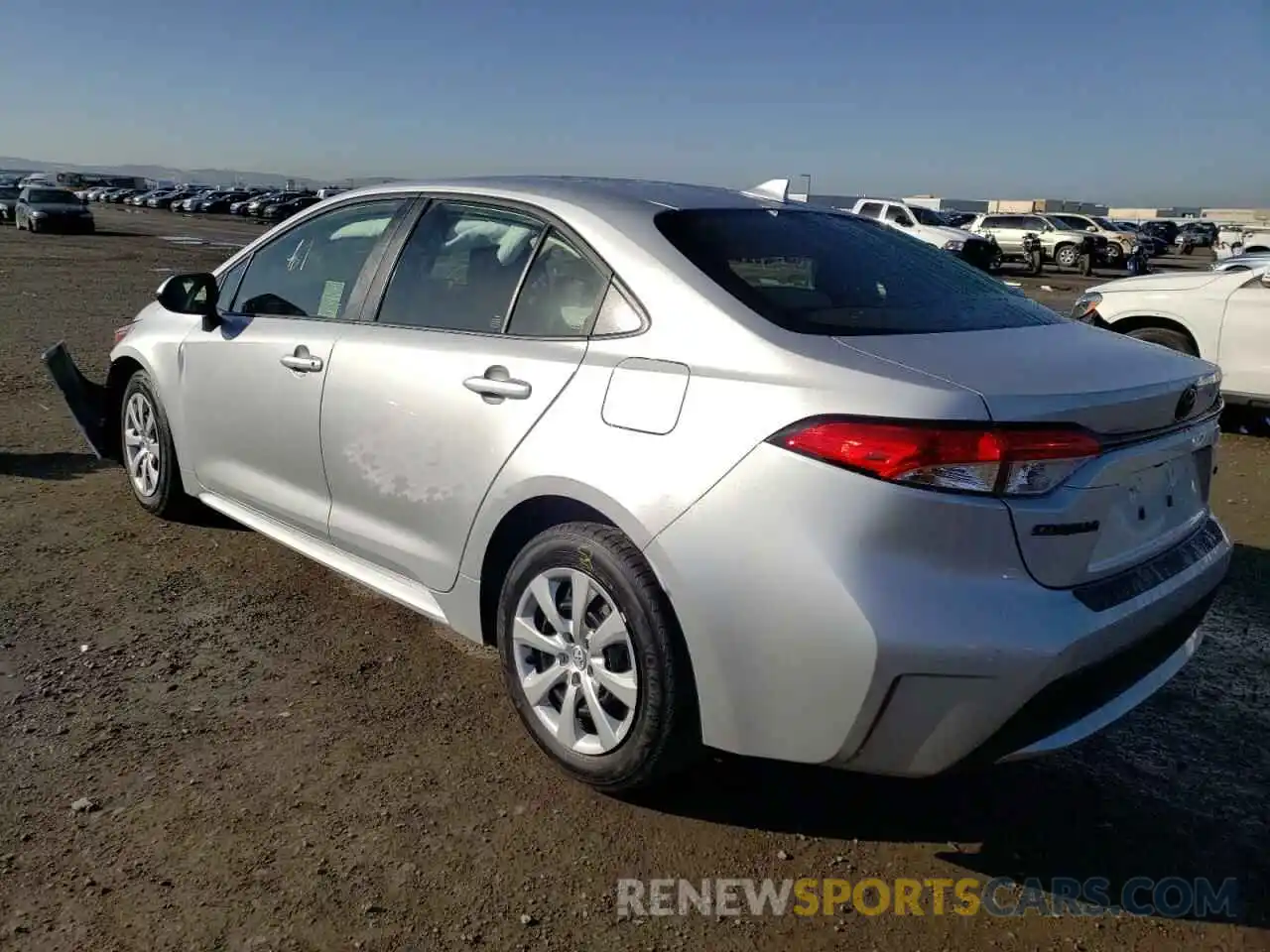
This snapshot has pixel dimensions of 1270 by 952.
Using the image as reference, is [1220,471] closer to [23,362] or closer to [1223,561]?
[1223,561]

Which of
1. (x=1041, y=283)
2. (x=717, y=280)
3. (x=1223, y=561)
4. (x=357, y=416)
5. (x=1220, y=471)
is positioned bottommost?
(x=1041, y=283)

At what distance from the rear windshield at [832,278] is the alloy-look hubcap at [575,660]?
0.89 metres

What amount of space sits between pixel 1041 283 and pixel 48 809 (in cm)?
2724

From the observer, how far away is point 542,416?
279 centimetres

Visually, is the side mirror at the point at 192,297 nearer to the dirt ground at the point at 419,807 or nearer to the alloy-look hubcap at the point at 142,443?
the alloy-look hubcap at the point at 142,443

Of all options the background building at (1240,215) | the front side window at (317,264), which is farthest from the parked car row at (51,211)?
the background building at (1240,215)

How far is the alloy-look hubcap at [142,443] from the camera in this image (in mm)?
4781

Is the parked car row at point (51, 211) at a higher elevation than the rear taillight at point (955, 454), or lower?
lower

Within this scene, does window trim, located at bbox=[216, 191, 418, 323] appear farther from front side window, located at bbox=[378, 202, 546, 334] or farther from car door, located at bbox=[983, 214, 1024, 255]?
car door, located at bbox=[983, 214, 1024, 255]

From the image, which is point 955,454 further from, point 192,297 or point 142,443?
point 142,443

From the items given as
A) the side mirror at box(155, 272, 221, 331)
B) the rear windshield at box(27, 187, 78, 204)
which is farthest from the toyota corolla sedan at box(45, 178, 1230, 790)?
the rear windshield at box(27, 187, 78, 204)

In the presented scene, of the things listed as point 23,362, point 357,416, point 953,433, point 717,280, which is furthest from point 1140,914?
point 23,362

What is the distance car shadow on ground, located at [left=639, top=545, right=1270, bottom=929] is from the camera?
8.51 feet

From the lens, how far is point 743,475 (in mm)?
2318
